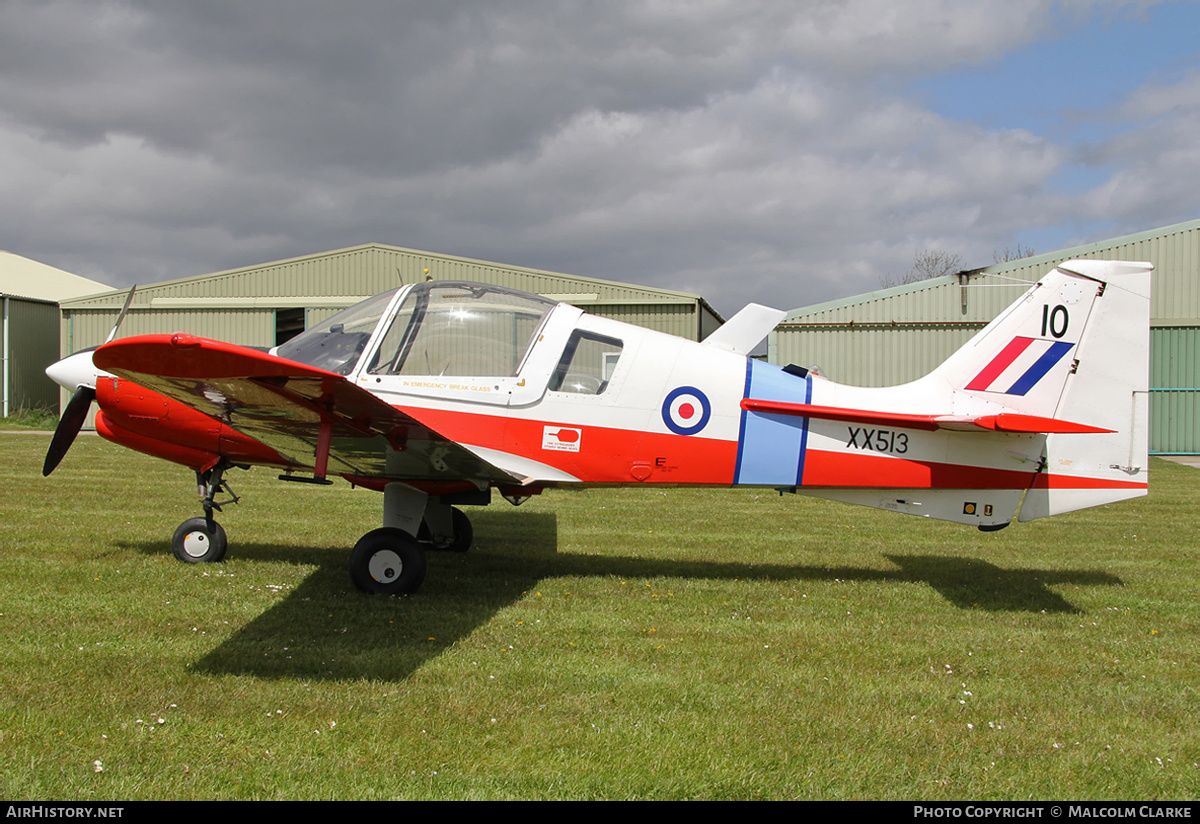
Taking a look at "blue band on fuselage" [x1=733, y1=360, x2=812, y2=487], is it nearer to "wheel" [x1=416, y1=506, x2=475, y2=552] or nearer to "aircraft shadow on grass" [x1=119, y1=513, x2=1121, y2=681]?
"aircraft shadow on grass" [x1=119, y1=513, x2=1121, y2=681]

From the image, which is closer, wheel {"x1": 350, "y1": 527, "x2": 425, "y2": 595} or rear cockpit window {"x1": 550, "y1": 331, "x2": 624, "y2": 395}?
wheel {"x1": 350, "y1": 527, "x2": 425, "y2": 595}

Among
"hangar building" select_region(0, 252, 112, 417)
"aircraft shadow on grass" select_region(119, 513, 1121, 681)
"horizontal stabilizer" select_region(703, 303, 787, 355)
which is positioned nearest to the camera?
Result: "aircraft shadow on grass" select_region(119, 513, 1121, 681)

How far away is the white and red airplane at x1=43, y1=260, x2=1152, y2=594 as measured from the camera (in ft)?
21.2

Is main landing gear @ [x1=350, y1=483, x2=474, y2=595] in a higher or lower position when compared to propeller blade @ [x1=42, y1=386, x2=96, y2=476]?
lower

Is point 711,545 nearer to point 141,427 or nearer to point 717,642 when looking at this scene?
point 717,642

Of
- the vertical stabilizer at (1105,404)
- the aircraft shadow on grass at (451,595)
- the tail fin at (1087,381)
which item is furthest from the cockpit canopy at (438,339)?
the vertical stabilizer at (1105,404)

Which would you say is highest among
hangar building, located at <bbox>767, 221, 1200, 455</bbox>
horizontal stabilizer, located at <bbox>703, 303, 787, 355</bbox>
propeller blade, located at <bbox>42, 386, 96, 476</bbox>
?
hangar building, located at <bbox>767, 221, 1200, 455</bbox>

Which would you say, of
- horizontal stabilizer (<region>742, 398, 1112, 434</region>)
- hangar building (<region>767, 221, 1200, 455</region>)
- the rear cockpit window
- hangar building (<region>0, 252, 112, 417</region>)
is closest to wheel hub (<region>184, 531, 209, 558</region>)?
the rear cockpit window

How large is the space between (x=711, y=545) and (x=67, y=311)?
1050 inches

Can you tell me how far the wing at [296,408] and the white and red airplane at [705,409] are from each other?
94 millimetres

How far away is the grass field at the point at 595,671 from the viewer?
10.9ft

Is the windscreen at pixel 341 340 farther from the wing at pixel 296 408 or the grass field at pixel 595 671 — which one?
the grass field at pixel 595 671

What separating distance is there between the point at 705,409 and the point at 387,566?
2749 mm
